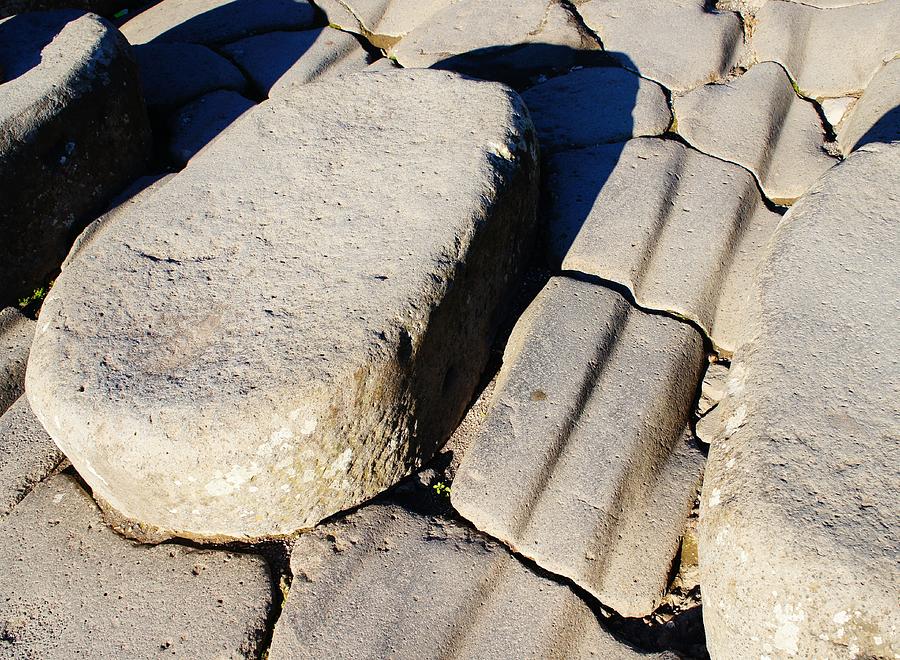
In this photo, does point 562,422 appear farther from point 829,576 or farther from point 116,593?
point 116,593

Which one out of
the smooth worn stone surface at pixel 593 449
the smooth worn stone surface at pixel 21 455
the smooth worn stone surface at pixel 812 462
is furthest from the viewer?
the smooth worn stone surface at pixel 21 455

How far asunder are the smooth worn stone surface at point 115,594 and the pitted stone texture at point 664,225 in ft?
3.23

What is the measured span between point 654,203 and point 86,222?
1.38 metres

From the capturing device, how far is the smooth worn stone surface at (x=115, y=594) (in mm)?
1395

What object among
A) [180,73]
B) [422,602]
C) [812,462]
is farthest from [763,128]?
[180,73]

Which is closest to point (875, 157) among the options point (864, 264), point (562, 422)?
point (864, 264)

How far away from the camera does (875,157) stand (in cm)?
175

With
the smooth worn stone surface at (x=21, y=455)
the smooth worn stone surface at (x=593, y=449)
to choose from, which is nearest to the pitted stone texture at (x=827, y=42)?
the smooth worn stone surface at (x=593, y=449)

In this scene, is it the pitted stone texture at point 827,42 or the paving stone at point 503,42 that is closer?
the pitted stone texture at point 827,42

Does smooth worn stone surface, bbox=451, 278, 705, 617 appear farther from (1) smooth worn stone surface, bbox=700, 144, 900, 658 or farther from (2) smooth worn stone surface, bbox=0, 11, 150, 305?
(2) smooth worn stone surface, bbox=0, 11, 150, 305

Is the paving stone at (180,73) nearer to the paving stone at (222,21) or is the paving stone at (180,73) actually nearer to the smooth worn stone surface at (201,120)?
the smooth worn stone surface at (201,120)

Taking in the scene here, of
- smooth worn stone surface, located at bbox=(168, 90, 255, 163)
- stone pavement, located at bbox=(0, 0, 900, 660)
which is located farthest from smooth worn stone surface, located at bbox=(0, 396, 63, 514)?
smooth worn stone surface, located at bbox=(168, 90, 255, 163)

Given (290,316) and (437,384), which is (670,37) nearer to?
(437,384)

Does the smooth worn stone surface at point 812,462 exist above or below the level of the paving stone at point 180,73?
above
